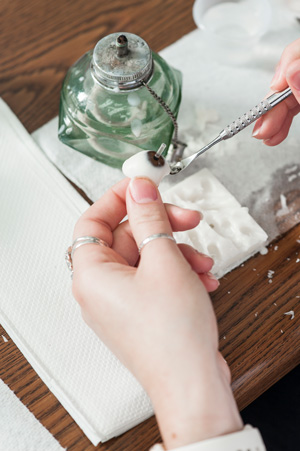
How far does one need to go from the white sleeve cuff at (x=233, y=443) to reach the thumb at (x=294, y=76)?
0.38 m

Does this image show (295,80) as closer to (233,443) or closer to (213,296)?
(213,296)

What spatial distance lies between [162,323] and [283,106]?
38 cm

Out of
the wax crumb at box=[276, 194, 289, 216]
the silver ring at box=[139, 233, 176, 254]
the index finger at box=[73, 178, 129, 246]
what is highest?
the silver ring at box=[139, 233, 176, 254]

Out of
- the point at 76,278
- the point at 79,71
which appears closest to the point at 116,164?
the point at 79,71

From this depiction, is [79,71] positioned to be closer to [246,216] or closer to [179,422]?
[246,216]

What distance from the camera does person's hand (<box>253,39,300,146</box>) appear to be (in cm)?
60

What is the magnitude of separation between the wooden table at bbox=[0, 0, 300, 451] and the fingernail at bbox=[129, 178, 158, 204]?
0.64 ft

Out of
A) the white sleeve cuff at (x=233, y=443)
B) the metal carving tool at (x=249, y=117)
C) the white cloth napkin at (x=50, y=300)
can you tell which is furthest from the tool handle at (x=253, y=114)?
the white sleeve cuff at (x=233, y=443)

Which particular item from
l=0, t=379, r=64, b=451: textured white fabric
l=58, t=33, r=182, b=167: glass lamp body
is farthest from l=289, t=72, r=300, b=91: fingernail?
l=0, t=379, r=64, b=451: textured white fabric

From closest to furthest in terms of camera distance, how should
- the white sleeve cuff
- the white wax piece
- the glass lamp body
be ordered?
the white sleeve cuff
the white wax piece
the glass lamp body

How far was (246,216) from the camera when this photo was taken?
0.68m

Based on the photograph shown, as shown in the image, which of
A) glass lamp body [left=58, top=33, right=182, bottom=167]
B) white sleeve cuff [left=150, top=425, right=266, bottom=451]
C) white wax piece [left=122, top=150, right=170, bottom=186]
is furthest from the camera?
glass lamp body [left=58, top=33, right=182, bottom=167]

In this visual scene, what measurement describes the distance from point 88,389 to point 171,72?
1.36 ft

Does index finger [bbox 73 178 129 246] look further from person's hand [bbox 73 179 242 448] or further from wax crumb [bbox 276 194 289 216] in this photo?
wax crumb [bbox 276 194 289 216]
